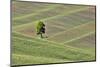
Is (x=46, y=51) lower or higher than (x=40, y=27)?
lower

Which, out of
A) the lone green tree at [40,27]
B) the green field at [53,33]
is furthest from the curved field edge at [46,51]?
the lone green tree at [40,27]

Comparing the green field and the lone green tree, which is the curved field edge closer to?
the green field

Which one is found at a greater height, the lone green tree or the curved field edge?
the lone green tree

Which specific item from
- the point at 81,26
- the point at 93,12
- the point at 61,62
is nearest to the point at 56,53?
the point at 61,62

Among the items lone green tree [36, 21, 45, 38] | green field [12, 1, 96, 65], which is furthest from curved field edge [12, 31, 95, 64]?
lone green tree [36, 21, 45, 38]

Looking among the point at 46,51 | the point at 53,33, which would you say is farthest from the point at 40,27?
the point at 46,51

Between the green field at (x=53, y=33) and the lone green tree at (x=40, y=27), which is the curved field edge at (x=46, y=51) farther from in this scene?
the lone green tree at (x=40, y=27)

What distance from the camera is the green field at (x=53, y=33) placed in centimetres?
237

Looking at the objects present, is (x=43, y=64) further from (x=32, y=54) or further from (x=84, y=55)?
(x=84, y=55)

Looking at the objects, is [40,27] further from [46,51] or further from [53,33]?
[46,51]

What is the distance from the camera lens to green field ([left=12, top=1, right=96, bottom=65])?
7.76ft

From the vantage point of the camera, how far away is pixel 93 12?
8.84 ft

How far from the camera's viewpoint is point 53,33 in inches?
98.7

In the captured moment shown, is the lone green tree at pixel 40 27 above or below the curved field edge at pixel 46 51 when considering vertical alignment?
above
